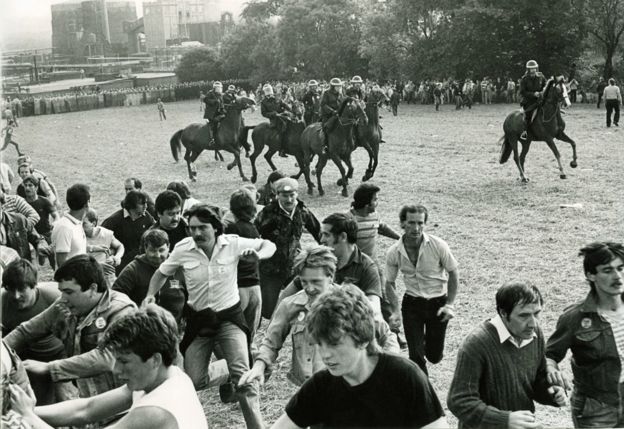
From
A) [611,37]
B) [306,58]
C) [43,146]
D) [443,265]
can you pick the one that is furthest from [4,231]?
[306,58]

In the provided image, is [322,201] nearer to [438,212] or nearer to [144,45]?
[438,212]

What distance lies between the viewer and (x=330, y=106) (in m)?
16.7

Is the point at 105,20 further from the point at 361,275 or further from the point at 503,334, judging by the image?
the point at 503,334

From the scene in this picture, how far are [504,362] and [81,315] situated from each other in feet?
7.85

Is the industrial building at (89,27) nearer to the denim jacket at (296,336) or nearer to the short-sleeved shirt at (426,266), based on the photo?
the short-sleeved shirt at (426,266)

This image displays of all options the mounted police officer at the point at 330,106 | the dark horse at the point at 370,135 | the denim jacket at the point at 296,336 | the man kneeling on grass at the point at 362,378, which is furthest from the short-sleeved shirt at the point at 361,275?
the dark horse at the point at 370,135

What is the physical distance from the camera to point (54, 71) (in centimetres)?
5822

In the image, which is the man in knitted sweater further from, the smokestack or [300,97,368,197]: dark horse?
the smokestack

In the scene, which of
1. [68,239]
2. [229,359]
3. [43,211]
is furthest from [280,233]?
[43,211]

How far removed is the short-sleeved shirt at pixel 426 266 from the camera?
6137 millimetres

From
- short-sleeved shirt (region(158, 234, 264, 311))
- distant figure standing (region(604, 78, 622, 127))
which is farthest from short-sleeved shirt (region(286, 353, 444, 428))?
distant figure standing (region(604, 78, 622, 127))

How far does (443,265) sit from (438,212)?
791 cm

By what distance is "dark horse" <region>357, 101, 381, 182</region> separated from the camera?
55.1ft

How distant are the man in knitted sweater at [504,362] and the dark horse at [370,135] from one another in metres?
12.8
